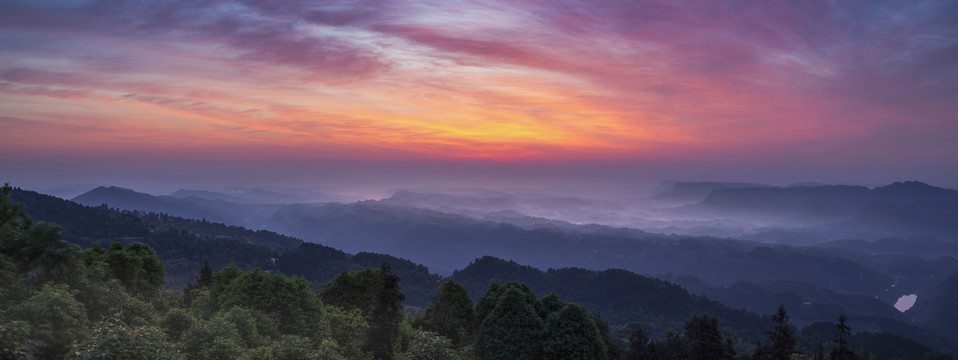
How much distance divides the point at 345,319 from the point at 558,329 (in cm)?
2514

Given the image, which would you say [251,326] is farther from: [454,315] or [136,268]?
[454,315]

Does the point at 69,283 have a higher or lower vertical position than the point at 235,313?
higher

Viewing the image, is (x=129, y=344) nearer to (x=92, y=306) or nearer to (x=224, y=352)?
(x=224, y=352)

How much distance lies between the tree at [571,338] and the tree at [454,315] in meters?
15.4

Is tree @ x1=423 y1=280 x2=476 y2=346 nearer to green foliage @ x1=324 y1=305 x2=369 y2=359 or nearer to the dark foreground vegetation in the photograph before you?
the dark foreground vegetation

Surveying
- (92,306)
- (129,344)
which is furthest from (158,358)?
(92,306)

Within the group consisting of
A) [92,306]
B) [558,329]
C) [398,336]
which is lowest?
[398,336]

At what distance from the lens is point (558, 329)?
155ft

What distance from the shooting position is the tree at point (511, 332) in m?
47.2

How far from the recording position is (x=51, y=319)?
2734 centimetres

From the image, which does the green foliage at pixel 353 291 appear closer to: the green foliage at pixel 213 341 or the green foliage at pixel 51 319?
the green foliage at pixel 213 341

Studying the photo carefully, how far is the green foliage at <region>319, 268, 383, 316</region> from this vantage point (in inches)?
2547

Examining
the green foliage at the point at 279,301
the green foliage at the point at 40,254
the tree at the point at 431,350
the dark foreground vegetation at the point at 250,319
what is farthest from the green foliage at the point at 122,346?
the green foliage at the point at 279,301

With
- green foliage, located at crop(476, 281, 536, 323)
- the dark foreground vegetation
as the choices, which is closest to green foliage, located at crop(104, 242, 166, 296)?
the dark foreground vegetation
